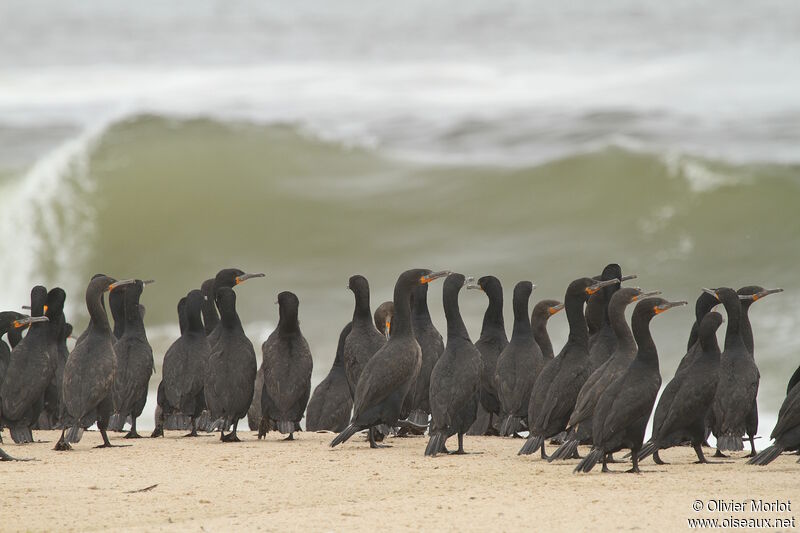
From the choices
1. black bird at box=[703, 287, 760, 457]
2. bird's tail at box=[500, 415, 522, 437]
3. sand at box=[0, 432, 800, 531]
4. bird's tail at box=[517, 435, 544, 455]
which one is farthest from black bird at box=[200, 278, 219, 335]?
black bird at box=[703, 287, 760, 457]

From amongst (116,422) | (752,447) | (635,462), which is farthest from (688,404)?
(116,422)

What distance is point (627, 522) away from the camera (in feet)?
27.4

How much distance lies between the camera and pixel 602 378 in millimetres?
11414

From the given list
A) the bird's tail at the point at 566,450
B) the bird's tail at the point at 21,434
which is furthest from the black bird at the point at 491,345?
the bird's tail at the point at 21,434

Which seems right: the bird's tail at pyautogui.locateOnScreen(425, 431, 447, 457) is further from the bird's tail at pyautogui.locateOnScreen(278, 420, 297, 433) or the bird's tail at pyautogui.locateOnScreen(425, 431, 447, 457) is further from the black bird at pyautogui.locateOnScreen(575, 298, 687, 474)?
the bird's tail at pyautogui.locateOnScreen(278, 420, 297, 433)

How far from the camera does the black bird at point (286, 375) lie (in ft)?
45.3

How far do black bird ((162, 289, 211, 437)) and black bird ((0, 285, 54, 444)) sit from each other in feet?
4.63

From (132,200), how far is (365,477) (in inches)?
850

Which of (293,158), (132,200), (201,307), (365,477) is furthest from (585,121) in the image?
(365,477)

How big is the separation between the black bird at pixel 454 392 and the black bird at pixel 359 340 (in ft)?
5.08

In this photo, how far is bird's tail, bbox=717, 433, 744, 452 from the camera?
1202cm

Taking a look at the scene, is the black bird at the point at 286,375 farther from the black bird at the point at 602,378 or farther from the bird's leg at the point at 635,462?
the bird's leg at the point at 635,462

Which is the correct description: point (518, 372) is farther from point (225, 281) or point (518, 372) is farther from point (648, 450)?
point (225, 281)

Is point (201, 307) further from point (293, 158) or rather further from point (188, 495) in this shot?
point (293, 158)
